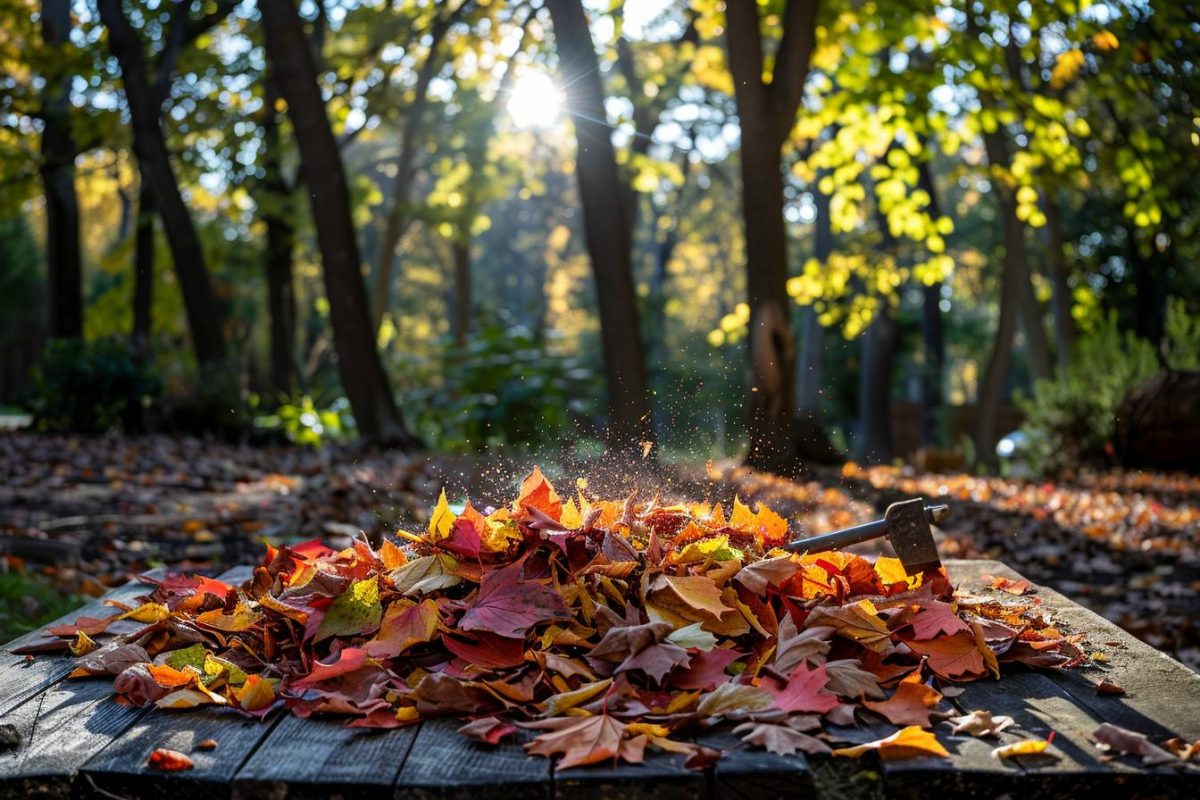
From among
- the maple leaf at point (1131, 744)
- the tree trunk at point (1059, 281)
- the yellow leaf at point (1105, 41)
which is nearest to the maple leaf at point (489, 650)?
the maple leaf at point (1131, 744)

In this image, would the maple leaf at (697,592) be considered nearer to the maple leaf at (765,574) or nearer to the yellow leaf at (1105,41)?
the maple leaf at (765,574)

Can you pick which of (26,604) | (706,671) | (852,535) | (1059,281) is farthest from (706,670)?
(1059,281)

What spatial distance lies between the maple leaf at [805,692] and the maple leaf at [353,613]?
2.61ft

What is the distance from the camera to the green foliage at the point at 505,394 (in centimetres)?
1270

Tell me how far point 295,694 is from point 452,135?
1499 centimetres

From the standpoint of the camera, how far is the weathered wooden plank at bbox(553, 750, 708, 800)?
1667mm

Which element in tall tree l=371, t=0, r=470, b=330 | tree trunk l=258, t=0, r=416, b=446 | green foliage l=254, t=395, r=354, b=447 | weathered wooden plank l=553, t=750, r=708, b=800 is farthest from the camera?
tall tree l=371, t=0, r=470, b=330

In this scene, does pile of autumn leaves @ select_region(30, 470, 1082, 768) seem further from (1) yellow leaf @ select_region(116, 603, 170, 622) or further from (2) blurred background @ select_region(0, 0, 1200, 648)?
(2) blurred background @ select_region(0, 0, 1200, 648)

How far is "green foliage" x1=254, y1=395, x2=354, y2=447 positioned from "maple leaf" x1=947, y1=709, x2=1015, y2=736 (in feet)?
31.0

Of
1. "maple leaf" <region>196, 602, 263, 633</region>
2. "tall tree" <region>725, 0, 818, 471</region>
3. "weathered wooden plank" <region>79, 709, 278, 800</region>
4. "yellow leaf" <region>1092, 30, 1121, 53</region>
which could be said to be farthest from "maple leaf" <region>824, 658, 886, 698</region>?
"yellow leaf" <region>1092, 30, 1121, 53</region>

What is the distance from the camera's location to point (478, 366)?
13.4m

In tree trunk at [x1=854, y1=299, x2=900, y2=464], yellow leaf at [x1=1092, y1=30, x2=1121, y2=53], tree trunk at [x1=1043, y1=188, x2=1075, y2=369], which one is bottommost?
tree trunk at [x1=854, y1=299, x2=900, y2=464]

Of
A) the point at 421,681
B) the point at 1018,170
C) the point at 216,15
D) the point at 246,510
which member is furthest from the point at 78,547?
the point at 216,15

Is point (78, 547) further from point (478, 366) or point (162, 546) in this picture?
point (478, 366)
